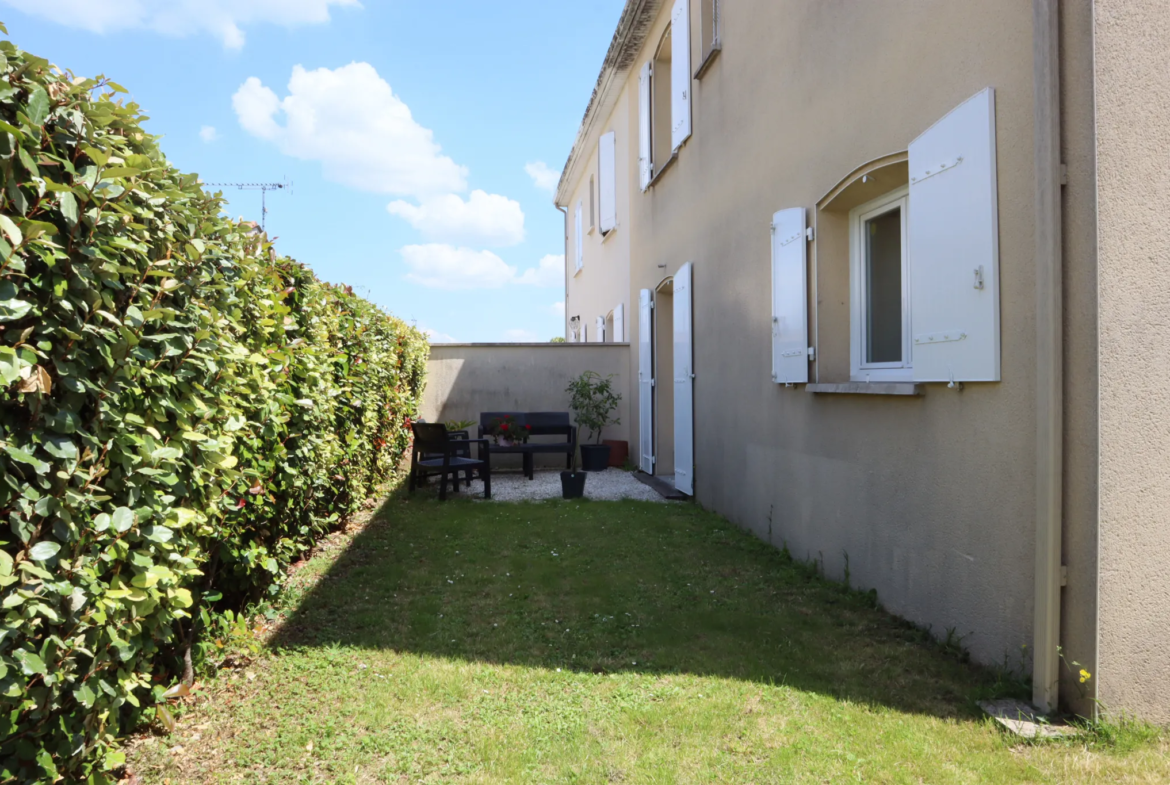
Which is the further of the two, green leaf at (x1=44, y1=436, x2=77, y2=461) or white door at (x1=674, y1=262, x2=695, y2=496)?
A: white door at (x1=674, y1=262, x2=695, y2=496)

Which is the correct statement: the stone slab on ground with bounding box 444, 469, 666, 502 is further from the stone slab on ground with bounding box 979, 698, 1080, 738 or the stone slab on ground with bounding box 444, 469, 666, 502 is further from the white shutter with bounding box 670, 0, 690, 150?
the stone slab on ground with bounding box 979, 698, 1080, 738

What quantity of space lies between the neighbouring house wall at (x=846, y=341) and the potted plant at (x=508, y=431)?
9.00 ft

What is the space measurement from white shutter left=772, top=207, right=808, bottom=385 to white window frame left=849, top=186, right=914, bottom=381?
1.05 feet

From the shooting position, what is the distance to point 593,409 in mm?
10859

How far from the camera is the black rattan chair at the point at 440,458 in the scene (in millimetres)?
8570

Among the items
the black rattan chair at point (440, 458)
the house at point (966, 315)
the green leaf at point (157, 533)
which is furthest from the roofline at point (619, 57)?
the green leaf at point (157, 533)

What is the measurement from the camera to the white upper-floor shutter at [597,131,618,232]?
1278 centimetres

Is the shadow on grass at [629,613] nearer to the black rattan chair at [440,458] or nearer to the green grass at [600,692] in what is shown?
the green grass at [600,692]

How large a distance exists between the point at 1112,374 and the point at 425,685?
304 cm

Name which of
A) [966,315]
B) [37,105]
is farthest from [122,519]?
[966,315]

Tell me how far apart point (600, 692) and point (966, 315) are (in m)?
2.36

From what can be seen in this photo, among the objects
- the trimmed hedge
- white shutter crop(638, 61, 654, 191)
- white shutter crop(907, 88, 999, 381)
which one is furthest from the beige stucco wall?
the trimmed hedge

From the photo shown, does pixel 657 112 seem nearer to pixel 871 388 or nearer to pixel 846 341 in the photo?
pixel 846 341

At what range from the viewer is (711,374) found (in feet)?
25.8
